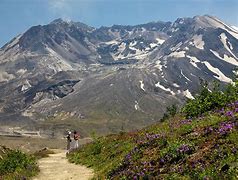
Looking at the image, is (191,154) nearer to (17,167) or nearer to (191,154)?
(191,154)

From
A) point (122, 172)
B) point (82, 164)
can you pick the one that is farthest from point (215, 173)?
point (82, 164)

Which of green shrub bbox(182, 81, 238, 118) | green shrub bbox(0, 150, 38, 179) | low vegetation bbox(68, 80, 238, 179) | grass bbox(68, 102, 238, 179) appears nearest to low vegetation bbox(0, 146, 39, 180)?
green shrub bbox(0, 150, 38, 179)

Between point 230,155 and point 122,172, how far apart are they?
223 inches

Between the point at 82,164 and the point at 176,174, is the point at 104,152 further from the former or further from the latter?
the point at 176,174

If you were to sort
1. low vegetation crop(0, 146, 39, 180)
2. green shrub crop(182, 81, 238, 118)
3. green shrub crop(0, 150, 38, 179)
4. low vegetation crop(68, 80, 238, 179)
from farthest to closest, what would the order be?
green shrub crop(182, 81, 238, 118), green shrub crop(0, 150, 38, 179), low vegetation crop(0, 146, 39, 180), low vegetation crop(68, 80, 238, 179)

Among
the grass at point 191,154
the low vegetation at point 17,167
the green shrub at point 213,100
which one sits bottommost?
the low vegetation at point 17,167

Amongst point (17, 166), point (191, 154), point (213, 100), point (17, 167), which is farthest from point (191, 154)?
point (17, 166)

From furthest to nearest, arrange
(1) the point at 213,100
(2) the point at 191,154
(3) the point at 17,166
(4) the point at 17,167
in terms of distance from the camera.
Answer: (1) the point at 213,100, (3) the point at 17,166, (4) the point at 17,167, (2) the point at 191,154

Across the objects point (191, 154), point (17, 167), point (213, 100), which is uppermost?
point (213, 100)

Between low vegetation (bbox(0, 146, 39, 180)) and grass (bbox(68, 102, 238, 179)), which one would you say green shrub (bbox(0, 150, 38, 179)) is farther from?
grass (bbox(68, 102, 238, 179))

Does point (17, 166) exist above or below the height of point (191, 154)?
below

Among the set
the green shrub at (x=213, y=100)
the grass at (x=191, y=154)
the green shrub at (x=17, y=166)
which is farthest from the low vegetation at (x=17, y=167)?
the green shrub at (x=213, y=100)

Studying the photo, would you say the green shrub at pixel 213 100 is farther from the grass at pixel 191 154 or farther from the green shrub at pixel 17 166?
the green shrub at pixel 17 166

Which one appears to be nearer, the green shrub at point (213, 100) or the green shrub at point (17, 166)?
the green shrub at point (17, 166)
